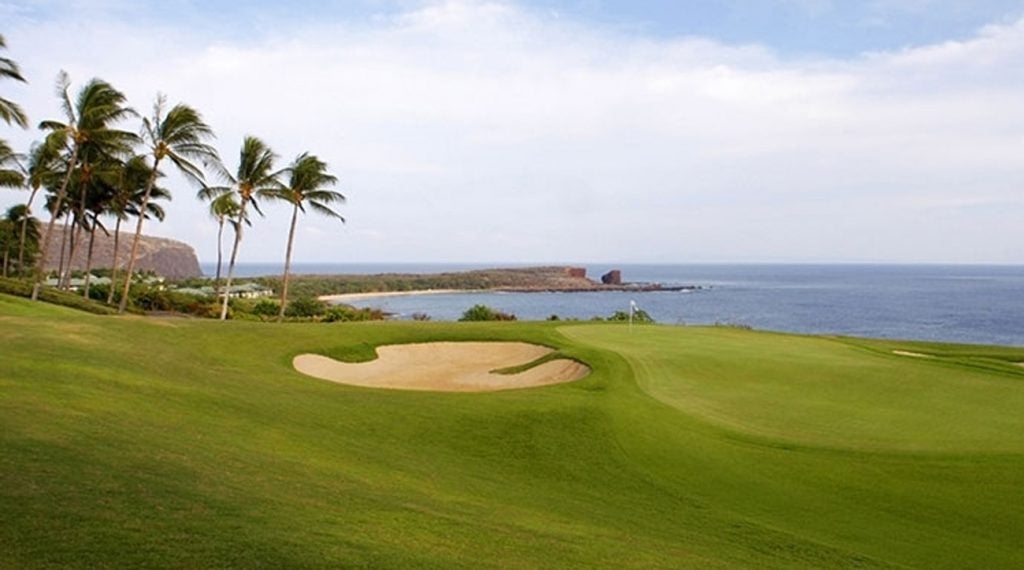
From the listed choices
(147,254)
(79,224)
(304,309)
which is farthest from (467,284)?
(79,224)

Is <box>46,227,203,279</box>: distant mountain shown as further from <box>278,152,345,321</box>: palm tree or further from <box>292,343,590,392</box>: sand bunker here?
<box>292,343,590,392</box>: sand bunker

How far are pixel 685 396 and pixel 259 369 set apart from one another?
922 centimetres

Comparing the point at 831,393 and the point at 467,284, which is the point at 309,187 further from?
the point at 467,284

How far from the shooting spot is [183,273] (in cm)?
16350

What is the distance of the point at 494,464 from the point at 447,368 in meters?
10.6

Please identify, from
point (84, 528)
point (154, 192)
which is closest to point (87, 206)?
point (154, 192)

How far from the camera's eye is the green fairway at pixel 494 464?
5.79m

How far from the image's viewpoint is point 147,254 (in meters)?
147

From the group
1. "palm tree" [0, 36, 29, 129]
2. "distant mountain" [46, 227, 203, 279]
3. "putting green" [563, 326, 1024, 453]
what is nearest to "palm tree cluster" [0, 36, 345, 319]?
"palm tree" [0, 36, 29, 129]

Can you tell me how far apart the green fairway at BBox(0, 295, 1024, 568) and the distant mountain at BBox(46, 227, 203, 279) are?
126029 millimetres

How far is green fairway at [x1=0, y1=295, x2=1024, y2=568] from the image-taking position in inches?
228

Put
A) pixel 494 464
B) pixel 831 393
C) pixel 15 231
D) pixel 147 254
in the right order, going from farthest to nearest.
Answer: pixel 147 254 → pixel 15 231 → pixel 831 393 → pixel 494 464

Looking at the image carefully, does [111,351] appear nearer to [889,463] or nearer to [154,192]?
[889,463]

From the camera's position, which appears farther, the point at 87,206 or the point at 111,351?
the point at 87,206
